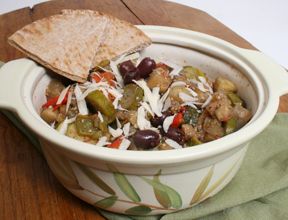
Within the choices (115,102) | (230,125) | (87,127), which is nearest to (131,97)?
(115,102)

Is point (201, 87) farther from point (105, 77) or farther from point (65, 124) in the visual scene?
point (65, 124)

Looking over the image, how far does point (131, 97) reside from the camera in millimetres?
1105

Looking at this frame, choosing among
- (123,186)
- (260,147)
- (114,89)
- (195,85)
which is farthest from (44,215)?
(260,147)

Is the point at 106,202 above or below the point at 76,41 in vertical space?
below

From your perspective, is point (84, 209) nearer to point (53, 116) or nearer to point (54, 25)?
point (53, 116)

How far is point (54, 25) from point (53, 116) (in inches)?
11.2

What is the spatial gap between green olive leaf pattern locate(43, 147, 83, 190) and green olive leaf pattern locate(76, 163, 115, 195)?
4 centimetres

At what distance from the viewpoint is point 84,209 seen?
1023 millimetres

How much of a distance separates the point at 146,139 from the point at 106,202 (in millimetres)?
168

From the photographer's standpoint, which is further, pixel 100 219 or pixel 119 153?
pixel 100 219

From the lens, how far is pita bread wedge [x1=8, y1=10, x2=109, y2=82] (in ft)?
3.70

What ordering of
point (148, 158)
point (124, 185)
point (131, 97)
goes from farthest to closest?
point (131, 97) → point (124, 185) → point (148, 158)

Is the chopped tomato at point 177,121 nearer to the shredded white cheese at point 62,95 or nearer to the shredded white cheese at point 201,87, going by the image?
the shredded white cheese at point 201,87

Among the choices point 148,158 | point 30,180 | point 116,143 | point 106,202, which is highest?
point 148,158
